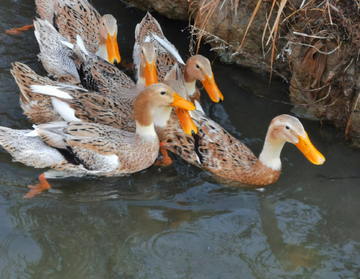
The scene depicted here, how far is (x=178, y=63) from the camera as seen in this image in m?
5.98

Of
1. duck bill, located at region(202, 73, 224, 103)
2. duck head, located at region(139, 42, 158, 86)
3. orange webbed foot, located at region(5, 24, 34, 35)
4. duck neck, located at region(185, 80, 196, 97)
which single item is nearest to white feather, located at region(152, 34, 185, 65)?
duck neck, located at region(185, 80, 196, 97)

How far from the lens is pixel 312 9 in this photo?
182 inches

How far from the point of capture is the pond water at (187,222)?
12.6 feet

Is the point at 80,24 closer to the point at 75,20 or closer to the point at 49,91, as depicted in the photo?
the point at 75,20

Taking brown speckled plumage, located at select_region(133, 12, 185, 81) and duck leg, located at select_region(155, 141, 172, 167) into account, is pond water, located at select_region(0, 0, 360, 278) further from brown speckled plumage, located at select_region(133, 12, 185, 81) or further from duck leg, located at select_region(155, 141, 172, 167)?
brown speckled plumage, located at select_region(133, 12, 185, 81)

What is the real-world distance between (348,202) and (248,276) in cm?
145

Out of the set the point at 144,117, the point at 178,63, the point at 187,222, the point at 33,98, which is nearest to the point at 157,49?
the point at 178,63

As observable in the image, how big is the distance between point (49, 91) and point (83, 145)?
851 mm

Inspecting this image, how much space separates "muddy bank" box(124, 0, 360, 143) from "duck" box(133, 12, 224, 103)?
44 cm

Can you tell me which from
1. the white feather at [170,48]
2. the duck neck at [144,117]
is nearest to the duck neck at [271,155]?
the duck neck at [144,117]

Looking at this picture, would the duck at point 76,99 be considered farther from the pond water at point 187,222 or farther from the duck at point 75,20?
the duck at point 75,20

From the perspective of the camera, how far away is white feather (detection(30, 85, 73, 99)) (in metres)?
4.91

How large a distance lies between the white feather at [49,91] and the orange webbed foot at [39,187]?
0.94 m

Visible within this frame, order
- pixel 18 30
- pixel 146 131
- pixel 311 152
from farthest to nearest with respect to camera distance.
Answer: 1. pixel 18 30
2. pixel 146 131
3. pixel 311 152
